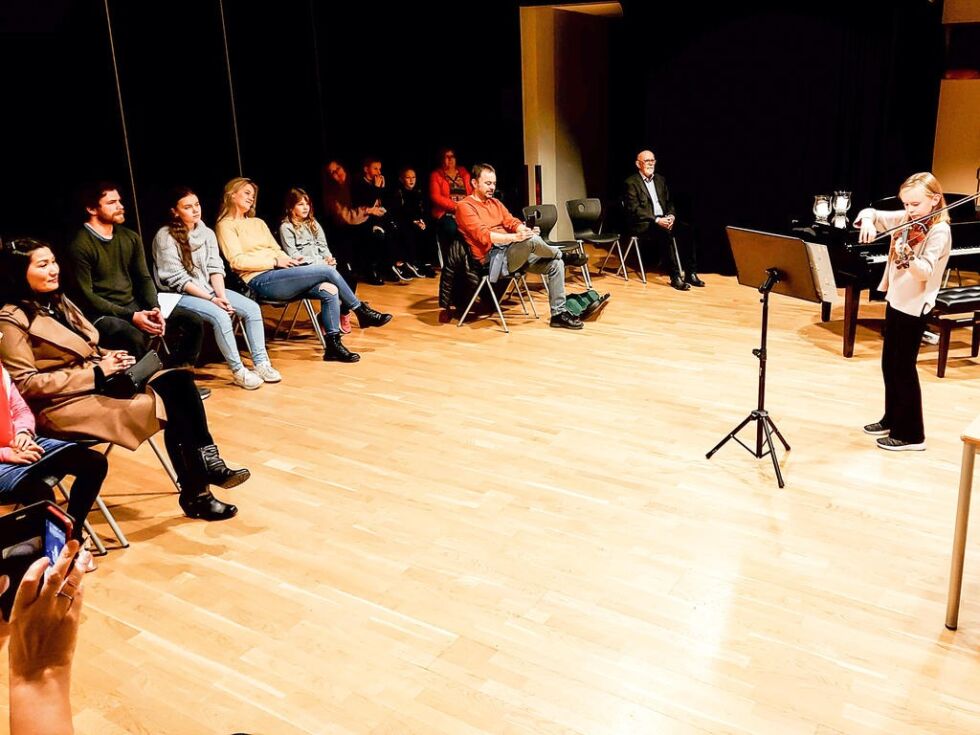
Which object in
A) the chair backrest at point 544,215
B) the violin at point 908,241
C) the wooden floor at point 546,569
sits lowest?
the wooden floor at point 546,569

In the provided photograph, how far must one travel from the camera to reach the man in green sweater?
16.7 feet

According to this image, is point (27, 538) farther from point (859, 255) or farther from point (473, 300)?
point (859, 255)

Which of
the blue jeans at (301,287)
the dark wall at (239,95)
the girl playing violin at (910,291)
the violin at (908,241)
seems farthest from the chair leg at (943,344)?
the dark wall at (239,95)

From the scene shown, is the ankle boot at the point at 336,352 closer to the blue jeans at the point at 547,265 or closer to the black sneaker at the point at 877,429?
the blue jeans at the point at 547,265

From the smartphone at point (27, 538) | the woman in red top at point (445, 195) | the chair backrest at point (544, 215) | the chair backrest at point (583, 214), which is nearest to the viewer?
Answer: the smartphone at point (27, 538)

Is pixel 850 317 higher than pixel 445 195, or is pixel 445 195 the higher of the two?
pixel 445 195

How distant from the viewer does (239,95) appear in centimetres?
790

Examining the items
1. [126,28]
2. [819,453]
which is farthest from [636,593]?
[126,28]

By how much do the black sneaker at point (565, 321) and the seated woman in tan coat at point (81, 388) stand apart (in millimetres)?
3449

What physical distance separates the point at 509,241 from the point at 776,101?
3.36m

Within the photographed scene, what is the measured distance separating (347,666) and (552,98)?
8.23 m

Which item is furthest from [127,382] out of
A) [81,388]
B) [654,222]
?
[654,222]

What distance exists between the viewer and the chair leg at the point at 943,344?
5.36 metres

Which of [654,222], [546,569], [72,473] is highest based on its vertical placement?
[654,222]
